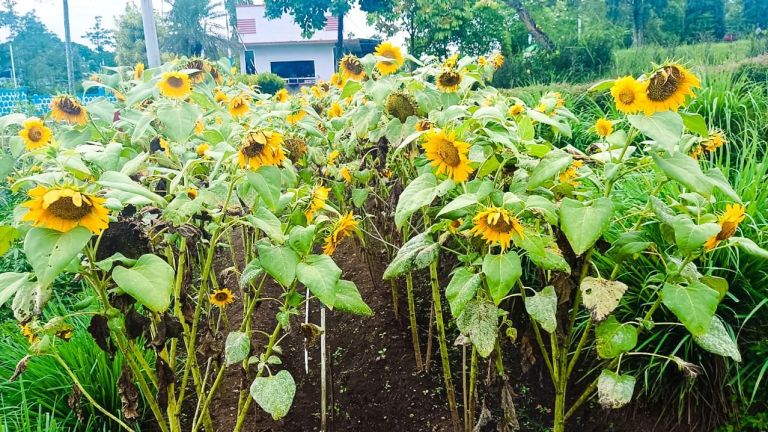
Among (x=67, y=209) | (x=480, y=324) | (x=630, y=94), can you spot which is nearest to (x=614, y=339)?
(x=480, y=324)

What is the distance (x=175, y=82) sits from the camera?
168cm

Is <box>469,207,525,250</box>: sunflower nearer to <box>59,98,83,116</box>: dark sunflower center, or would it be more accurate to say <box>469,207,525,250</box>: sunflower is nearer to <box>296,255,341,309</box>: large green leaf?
<box>296,255,341,309</box>: large green leaf

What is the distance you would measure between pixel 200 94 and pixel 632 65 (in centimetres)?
784

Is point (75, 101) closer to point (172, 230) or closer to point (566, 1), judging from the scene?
point (172, 230)

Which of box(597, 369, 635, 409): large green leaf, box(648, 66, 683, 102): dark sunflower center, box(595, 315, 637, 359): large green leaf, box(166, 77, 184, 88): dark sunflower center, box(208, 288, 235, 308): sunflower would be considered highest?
box(166, 77, 184, 88): dark sunflower center

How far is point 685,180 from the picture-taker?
110 centimetres

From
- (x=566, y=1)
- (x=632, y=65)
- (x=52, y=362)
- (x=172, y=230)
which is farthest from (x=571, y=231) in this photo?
(x=566, y=1)

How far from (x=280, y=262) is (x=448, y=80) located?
864mm

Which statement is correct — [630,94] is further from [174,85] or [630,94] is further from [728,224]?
[174,85]

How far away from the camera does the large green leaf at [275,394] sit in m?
1.36

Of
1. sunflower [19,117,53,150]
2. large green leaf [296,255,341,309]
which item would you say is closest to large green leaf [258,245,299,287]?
large green leaf [296,255,341,309]

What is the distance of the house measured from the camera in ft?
87.9

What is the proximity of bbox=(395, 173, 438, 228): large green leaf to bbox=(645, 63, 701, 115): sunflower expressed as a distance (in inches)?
19.2

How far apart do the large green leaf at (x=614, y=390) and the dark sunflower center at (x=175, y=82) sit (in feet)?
4.55
